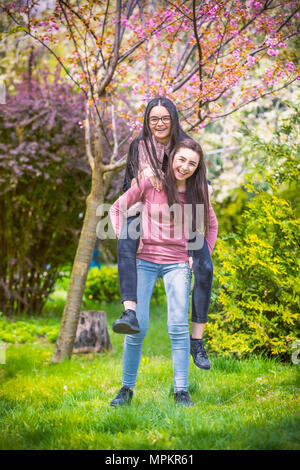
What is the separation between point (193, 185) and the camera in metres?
2.98

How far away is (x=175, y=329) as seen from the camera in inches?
114

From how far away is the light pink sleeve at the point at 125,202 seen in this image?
2912 millimetres

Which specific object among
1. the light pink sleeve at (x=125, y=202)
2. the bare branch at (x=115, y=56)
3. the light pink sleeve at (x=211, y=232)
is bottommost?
the light pink sleeve at (x=211, y=232)

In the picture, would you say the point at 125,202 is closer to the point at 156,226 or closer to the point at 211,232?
the point at 156,226

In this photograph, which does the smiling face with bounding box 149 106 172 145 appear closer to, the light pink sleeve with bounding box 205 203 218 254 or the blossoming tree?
the light pink sleeve with bounding box 205 203 218 254

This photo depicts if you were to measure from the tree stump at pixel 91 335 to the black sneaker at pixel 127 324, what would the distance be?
3.16 m

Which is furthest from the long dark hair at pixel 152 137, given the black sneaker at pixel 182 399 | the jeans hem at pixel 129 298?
the black sneaker at pixel 182 399

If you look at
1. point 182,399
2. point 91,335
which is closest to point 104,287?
point 91,335

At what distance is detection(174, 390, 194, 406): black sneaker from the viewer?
2898 millimetres

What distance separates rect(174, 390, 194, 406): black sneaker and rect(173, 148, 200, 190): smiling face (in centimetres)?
125

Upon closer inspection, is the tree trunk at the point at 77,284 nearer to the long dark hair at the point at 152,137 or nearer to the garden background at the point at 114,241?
the garden background at the point at 114,241

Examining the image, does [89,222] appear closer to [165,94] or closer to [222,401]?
[165,94]

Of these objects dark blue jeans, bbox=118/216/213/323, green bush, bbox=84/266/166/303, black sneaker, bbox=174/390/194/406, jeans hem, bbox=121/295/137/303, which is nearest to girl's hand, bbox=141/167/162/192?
dark blue jeans, bbox=118/216/213/323

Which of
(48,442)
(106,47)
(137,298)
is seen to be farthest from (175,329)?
(106,47)
